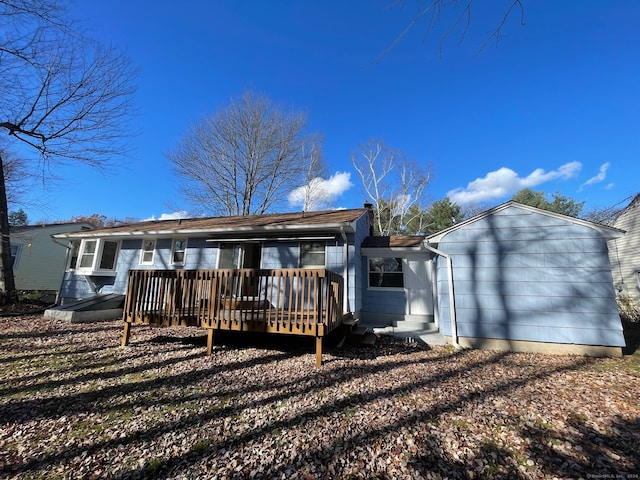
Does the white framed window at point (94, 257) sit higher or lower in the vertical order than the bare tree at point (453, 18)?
lower

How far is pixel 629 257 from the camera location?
1110cm

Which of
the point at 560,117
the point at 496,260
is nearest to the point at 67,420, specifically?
the point at 496,260

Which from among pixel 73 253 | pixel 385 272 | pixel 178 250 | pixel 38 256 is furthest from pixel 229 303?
pixel 38 256

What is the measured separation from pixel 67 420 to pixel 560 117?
1723 cm

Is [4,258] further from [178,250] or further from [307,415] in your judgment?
[307,415]

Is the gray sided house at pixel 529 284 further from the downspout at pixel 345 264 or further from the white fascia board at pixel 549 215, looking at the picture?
the downspout at pixel 345 264

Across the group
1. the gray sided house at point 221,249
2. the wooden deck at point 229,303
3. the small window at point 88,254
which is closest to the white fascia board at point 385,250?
the gray sided house at point 221,249

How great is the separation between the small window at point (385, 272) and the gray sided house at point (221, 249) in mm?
1018

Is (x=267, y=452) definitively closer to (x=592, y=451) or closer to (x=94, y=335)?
(x=592, y=451)

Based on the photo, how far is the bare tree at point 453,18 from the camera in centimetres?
241

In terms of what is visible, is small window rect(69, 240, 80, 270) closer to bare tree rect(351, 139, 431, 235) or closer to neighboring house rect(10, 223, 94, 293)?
neighboring house rect(10, 223, 94, 293)

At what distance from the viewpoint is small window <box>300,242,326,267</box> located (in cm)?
909

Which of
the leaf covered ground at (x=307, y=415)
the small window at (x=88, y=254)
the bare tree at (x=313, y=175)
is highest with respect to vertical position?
the bare tree at (x=313, y=175)

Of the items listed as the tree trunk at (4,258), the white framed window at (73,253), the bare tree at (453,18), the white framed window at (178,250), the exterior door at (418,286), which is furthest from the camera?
the white framed window at (73,253)
